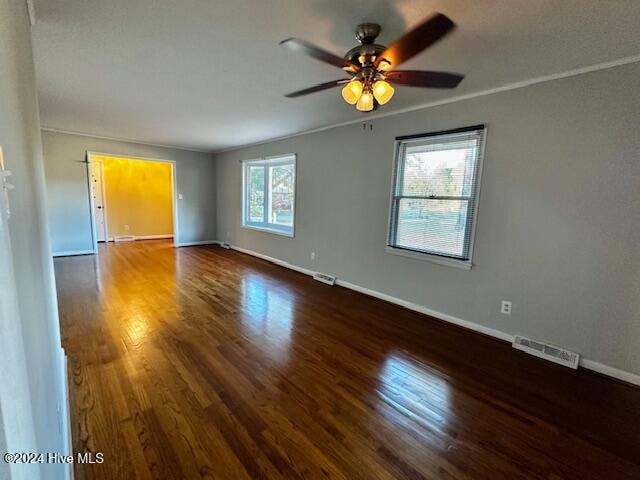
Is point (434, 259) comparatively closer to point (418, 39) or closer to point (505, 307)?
point (505, 307)

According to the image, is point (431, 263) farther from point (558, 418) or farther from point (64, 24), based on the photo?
point (64, 24)

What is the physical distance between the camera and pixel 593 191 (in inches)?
91.8

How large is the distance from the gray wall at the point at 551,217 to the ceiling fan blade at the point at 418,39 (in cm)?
163

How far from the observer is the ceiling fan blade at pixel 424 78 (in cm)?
186

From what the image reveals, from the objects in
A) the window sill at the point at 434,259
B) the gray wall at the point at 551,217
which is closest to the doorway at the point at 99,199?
the gray wall at the point at 551,217

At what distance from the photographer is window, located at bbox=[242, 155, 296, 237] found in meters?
5.45

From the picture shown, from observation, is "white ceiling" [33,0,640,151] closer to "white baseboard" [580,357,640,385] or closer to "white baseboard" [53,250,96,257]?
"white baseboard" [580,357,640,385]

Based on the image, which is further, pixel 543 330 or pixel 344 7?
pixel 543 330

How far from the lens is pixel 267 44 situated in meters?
2.09

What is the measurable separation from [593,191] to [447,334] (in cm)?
173

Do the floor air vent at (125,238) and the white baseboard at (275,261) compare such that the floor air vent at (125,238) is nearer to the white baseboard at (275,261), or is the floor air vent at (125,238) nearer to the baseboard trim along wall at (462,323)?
the white baseboard at (275,261)

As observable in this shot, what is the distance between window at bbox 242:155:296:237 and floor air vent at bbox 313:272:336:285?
40.0 inches

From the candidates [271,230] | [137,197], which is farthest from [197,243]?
[271,230]

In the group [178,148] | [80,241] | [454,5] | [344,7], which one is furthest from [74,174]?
[454,5]
